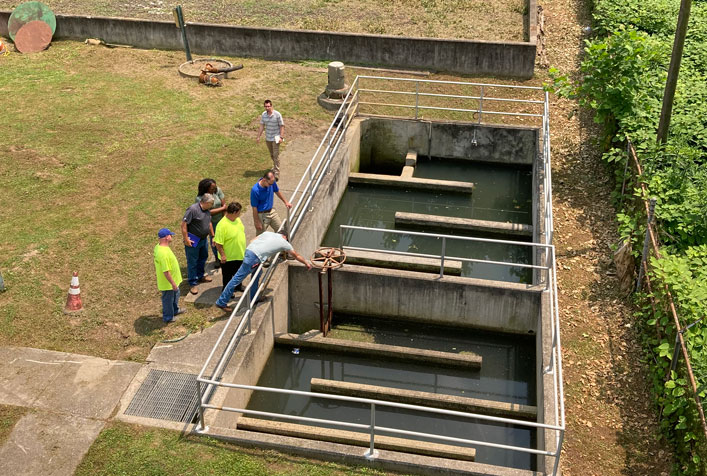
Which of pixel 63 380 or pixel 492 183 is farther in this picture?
pixel 492 183

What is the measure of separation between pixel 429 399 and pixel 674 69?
7.82 metres

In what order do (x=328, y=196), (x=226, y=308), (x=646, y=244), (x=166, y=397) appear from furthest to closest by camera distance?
(x=328, y=196), (x=646, y=244), (x=226, y=308), (x=166, y=397)

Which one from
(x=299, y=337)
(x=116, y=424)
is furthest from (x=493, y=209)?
(x=116, y=424)

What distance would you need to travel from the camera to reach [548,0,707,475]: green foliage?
360 inches

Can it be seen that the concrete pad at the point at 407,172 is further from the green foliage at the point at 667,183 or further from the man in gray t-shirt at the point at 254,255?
the man in gray t-shirt at the point at 254,255

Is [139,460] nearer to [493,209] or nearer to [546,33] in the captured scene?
[493,209]

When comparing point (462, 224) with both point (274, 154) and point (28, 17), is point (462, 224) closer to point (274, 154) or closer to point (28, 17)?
point (274, 154)

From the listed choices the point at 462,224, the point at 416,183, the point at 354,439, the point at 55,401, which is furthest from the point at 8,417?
the point at 416,183

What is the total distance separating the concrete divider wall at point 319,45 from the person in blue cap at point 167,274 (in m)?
12.0

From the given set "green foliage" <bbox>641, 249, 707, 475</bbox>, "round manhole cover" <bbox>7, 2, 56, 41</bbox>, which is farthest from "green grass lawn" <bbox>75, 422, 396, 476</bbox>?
"round manhole cover" <bbox>7, 2, 56, 41</bbox>

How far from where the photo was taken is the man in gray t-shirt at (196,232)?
10.9 metres

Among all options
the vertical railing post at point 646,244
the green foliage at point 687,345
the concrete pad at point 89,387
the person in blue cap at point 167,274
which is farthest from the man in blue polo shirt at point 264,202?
the green foliage at point 687,345

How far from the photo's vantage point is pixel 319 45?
68.1 ft

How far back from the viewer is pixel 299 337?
1184 cm
